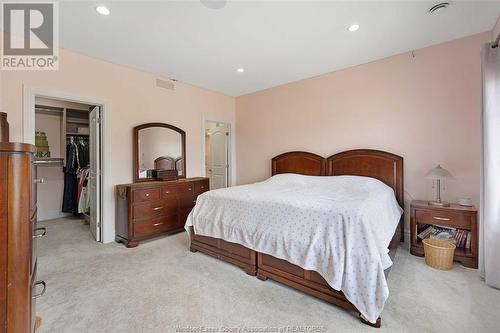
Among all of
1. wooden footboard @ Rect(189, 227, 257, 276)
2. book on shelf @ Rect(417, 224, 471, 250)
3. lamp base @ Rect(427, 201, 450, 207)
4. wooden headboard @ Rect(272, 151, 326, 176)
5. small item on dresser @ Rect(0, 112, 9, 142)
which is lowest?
wooden footboard @ Rect(189, 227, 257, 276)

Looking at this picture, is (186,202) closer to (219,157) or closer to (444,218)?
(219,157)

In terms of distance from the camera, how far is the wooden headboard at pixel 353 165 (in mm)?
3336

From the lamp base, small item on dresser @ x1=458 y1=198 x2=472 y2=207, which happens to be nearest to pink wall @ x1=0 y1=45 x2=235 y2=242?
the lamp base

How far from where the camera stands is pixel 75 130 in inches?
197

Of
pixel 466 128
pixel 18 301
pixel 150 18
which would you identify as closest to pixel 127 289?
pixel 18 301

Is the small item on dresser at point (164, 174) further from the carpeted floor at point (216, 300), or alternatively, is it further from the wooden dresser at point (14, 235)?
the wooden dresser at point (14, 235)

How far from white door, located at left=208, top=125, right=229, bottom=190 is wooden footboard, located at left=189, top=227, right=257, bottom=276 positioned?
2.61 meters

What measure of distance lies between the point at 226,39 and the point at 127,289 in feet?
9.80

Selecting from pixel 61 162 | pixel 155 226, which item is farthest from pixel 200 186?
pixel 61 162

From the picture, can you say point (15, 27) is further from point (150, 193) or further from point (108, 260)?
point (108, 260)

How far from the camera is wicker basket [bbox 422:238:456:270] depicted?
97.8 inches

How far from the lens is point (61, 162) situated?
15.8ft

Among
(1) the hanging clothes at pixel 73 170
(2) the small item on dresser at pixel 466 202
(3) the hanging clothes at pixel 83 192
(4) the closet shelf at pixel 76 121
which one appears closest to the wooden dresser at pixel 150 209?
(3) the hanging clothes at pixel 83 192

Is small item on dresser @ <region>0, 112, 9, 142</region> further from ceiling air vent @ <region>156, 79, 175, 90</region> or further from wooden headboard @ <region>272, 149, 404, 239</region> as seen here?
wooden headboard @ <region>272, 149, 404, 239</region>
